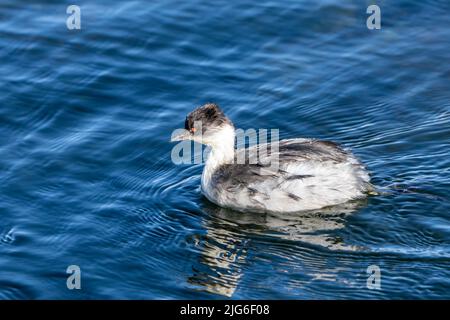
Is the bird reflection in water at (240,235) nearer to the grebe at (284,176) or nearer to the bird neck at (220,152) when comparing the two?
the grebe at (284,176)

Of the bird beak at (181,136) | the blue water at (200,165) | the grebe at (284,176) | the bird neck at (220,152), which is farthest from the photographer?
the bird neck at (220,152)

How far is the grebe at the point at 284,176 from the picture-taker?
A: 530 inches

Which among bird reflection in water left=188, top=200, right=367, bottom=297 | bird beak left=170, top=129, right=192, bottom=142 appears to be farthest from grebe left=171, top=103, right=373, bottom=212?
bird reflection in water left=188, top=200, right=367, bottom=297

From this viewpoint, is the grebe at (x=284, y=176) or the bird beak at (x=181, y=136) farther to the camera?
the bird beak at (x=181, y=136)

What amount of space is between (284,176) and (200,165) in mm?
2107

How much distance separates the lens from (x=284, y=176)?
1344 cm

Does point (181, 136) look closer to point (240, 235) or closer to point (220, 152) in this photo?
point (220, 152)

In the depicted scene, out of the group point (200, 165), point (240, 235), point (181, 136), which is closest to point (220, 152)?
point (181, 136)

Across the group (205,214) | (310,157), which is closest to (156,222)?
(205,214)

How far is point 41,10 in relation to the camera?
18984 mm

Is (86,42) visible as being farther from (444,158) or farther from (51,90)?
(444,158)

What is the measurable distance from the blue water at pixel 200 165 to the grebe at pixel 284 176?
0.64 ft

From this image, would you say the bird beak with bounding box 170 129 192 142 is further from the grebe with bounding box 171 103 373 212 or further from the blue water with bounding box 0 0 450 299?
the blue water with bounding box 0 0 450 299

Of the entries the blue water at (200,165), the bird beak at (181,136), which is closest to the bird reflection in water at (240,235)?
the blue water at (200,165)
